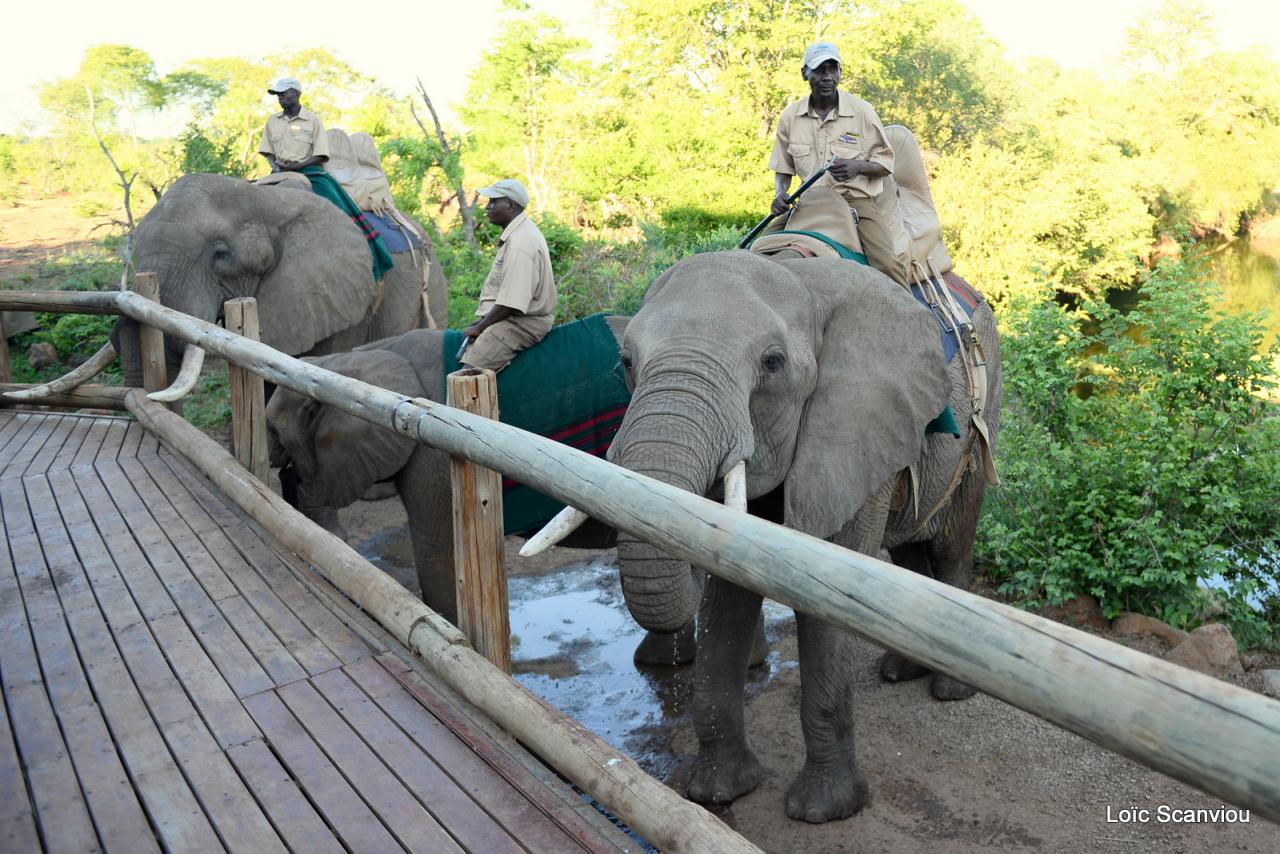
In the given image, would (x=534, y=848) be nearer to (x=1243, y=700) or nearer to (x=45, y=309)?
(x=1243, y=700)

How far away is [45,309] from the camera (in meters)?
7.56

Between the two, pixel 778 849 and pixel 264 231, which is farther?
pixel 264 231

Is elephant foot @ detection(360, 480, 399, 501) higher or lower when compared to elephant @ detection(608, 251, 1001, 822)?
lower

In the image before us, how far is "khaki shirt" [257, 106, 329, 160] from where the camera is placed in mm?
8867

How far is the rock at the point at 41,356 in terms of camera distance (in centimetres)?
1198

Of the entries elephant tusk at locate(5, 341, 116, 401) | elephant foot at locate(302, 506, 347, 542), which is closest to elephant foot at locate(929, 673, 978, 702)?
elephant foot at locate(302, 506, 347, 542)

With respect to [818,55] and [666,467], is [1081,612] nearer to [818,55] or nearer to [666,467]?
[818,55]

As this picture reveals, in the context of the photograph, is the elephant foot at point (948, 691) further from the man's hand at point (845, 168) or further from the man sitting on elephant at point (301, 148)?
the man sitting on elephant at point (301, 148)

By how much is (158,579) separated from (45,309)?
13.8 feet

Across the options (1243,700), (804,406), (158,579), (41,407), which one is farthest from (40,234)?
(1243,700)

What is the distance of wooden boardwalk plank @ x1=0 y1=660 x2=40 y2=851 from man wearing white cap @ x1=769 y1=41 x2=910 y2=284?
342 centimetres

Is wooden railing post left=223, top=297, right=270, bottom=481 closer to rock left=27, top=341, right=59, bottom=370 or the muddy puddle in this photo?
the muddy puddle

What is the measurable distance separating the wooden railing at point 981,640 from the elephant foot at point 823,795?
2.04 m

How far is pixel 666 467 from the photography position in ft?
10.0
